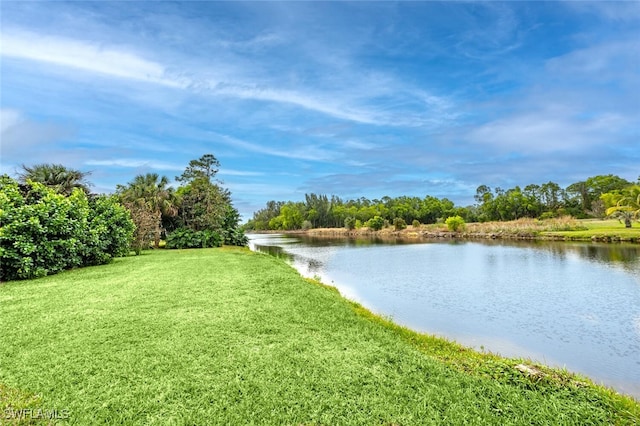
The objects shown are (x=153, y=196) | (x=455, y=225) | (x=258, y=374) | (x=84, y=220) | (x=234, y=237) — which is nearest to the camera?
(x=258, y=374)

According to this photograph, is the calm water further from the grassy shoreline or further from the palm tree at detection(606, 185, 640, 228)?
the palm tree at detection(606, 185, 640, 228)

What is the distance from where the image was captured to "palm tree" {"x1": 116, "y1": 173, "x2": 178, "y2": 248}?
2491cm

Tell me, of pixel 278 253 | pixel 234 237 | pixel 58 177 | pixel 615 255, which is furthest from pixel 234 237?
pixel 615 255

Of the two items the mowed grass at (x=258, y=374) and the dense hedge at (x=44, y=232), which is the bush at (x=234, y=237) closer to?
the dense hedge at (x=44, y=232)

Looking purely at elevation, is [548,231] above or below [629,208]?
below

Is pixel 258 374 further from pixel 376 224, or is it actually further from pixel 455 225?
pixel 376 224

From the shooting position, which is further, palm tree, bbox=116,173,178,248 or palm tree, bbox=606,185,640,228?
palm tree, bbox=606,185,640,228

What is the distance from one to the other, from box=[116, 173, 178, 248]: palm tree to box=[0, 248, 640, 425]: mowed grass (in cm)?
1956

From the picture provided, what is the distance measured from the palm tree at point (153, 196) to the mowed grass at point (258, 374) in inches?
770

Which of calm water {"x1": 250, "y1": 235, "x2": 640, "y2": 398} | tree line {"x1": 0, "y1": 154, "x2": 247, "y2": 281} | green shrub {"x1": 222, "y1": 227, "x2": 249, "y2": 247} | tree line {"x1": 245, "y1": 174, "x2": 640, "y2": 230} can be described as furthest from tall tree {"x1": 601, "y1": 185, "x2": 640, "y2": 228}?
tree line {"x1": 0, "y1": 154, "x2": 247, "y2": 281}

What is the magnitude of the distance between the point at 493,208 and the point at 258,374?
73393 mm

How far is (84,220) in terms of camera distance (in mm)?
12211

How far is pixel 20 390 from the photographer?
349cm

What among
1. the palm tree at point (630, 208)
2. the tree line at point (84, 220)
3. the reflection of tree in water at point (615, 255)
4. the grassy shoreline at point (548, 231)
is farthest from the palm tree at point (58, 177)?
the palm tree at point (630, 208)
